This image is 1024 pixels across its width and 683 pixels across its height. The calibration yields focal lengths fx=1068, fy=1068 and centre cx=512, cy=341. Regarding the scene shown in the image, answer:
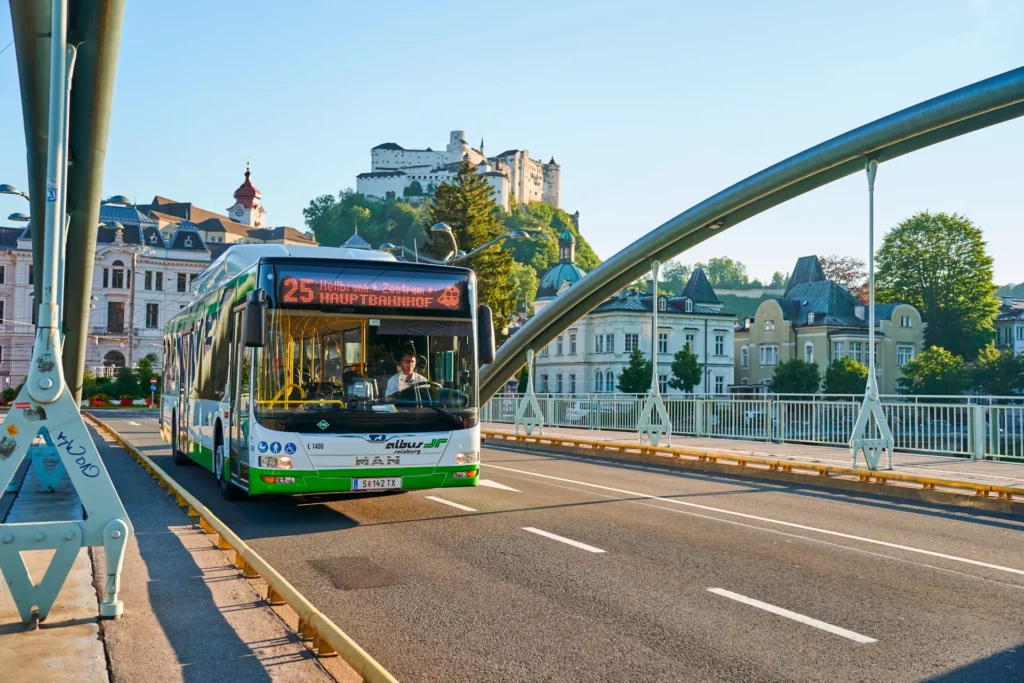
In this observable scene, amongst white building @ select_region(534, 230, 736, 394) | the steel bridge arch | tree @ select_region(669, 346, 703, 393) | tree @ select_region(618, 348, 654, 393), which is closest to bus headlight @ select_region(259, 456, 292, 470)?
the steel bridge arch

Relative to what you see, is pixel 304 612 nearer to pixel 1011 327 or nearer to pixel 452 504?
pixel 452 504

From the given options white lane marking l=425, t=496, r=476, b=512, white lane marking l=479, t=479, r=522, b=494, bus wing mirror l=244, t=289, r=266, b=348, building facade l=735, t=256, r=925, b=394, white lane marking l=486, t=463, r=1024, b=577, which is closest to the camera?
white lane marking l=486, t=463, r=1024, b=577

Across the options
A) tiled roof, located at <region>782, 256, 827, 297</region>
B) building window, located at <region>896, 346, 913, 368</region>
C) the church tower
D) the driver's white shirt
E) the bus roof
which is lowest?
the driver's white shirt

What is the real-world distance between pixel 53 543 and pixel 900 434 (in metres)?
18.7

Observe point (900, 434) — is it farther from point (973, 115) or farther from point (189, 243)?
point (189, 243)

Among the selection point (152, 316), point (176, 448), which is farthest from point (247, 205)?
point (176, 448)

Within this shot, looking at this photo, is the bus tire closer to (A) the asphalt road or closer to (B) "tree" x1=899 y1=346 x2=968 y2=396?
(A) the asphalt road

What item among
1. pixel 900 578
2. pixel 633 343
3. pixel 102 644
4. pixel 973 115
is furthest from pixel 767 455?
pixel 633 343

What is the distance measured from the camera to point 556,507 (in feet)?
44.7

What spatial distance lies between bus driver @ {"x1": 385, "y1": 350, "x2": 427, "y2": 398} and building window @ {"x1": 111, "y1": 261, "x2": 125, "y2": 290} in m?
89.5

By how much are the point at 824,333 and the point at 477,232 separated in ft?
121

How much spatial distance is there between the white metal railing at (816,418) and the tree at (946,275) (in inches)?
2088

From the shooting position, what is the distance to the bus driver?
1192 centimetres

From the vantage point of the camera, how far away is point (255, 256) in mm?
14914
